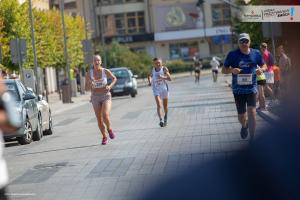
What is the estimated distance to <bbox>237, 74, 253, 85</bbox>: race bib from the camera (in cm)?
1445

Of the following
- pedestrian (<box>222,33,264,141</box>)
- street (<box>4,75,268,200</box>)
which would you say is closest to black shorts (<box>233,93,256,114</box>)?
pedestrian (<box>222,33,264,141</box>)

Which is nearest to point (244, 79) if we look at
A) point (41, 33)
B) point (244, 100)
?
point (244, 100)

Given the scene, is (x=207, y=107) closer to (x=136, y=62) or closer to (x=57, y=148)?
(x=57, y=148)

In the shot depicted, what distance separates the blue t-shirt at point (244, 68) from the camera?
1445cm

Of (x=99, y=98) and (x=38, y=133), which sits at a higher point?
(x=99, y=98)

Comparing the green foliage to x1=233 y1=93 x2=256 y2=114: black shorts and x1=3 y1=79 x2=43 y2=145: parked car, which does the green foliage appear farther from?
x1=233 y1=93 x2=256 y2=114: black shorts

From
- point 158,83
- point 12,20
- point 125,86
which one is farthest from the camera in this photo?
point 125,86

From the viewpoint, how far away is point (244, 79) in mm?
14469

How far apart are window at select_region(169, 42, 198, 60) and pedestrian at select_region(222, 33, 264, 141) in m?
82.7

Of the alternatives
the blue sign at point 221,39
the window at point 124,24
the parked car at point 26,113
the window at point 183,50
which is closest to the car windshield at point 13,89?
the parked car at point 26,113

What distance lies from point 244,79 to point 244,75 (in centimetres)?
7

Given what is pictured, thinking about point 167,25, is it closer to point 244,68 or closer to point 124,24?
point 124,24

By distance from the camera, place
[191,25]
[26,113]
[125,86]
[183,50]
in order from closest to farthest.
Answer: [26,113], [125,86], [191,25], [183,50]

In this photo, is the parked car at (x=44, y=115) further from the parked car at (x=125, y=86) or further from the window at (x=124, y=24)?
the window at (x=124, y=24)
